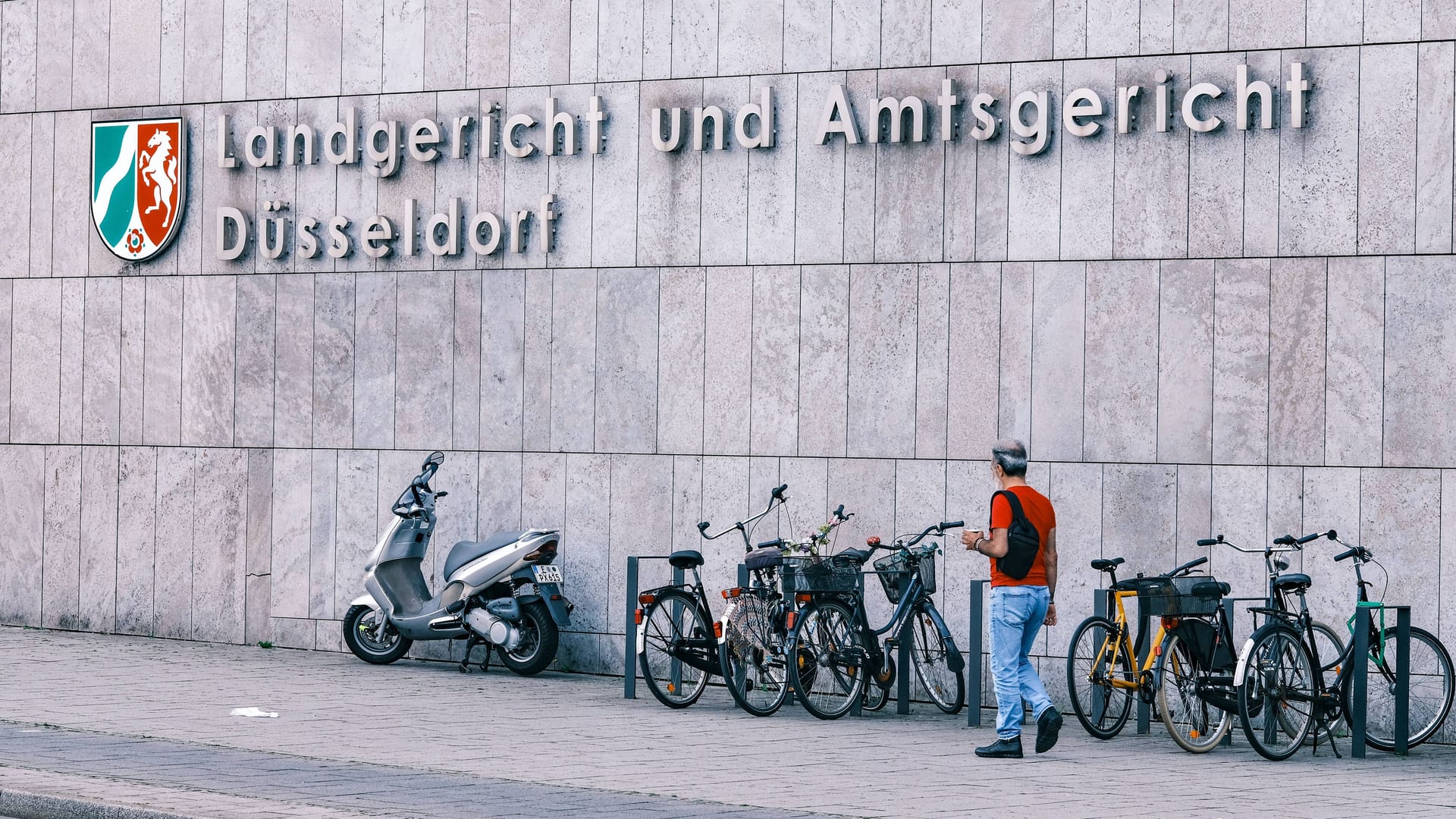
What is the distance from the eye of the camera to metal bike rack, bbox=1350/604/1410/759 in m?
10.5

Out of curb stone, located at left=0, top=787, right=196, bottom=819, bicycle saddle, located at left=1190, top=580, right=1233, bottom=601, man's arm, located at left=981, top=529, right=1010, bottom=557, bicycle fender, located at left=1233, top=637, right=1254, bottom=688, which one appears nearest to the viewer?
curb stone, located at left=0, top=787, right=196, bottom=819

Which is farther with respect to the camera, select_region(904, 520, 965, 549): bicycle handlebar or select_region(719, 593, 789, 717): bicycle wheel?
select_region(904, 520, 965, 549): bicycle handlebar

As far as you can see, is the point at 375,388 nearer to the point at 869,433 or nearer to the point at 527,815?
the point at 869,433

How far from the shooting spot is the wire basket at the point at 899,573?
11.9 meters

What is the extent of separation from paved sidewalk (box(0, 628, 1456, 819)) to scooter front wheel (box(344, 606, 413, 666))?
794 millimetres

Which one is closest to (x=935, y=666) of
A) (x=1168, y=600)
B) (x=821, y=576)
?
(x=821, y=576)

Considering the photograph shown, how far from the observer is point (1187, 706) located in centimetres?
1059

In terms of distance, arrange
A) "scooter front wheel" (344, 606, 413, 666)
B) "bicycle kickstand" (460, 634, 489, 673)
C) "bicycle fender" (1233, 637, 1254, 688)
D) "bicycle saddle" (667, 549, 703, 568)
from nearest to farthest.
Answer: "bicycle fender" (1233, 637, 1254, 688) < "bicycle saddle" (667, 549, 703, 568) < "bicycle kickstand" (460, 634, 489, 673) < "scooter front wheel" (344, 606, 413, 666)

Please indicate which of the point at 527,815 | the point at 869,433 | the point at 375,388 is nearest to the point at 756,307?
the point at 869,433

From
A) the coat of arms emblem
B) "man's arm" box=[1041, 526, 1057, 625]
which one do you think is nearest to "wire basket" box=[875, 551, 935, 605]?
"man's arm" box=[1041, 526, 1057, 625]

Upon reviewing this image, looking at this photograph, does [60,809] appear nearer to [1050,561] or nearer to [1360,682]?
[1050,561]

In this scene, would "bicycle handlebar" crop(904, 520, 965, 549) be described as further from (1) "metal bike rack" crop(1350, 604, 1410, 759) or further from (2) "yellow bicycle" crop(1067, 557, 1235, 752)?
(1) "metal bike rack" crop(1350, 604, 1410, 759)

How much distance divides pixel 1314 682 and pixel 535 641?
17.4ft

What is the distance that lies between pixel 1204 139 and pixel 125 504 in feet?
28.2
